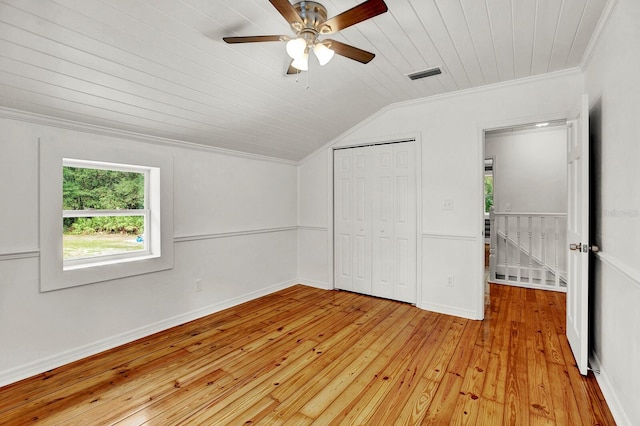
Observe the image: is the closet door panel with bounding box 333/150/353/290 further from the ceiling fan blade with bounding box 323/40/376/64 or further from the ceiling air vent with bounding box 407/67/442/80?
the ceiling fan blade with bounding box 323/40/376/64

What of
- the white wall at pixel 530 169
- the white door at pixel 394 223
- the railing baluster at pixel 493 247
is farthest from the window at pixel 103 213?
the white wall at pixel 530 169

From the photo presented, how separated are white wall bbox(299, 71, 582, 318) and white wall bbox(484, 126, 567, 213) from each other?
9.19 ft

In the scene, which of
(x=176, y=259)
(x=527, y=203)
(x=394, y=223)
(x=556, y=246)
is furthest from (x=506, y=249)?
(x=176, y=259)

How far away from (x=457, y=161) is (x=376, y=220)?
1.22m

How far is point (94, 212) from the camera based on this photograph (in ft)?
8.90

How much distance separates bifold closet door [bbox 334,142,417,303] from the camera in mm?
3803

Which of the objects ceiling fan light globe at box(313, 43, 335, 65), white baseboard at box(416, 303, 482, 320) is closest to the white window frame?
ceiling fan light globe at box(313, 43, 335, 65)

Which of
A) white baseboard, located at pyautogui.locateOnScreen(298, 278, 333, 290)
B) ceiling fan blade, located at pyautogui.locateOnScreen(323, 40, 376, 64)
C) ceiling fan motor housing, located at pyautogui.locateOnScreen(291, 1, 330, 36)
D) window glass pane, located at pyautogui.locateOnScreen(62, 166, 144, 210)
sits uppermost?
ceiling fan motor housing, located at pyautogui.locateOnScreen(291, 1, 330, 36)

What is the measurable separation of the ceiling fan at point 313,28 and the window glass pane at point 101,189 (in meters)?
1.91

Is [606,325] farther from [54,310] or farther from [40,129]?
[40,129]

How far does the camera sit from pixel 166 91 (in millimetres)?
2383

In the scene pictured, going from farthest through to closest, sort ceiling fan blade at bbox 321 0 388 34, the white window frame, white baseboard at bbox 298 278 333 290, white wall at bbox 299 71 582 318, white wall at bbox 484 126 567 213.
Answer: white wall at bbox 484 126 567 213 < white baseboard at bbox 298 278 333 290 < white wall at bbox 299 71 582 318 < the white window frame < ceiling fan blade at bbox 321 0 388 34

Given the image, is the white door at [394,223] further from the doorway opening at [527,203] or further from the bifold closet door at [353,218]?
the doorway opening at [527,203]

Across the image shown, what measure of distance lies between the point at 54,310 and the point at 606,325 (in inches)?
156
